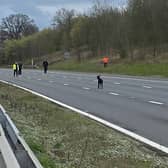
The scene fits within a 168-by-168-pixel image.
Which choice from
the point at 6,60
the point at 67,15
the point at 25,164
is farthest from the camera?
the point at 6,60

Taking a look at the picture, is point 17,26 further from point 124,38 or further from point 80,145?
point 80,145

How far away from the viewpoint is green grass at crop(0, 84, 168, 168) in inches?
309

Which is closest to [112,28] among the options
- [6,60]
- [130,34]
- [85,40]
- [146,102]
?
[130,34]

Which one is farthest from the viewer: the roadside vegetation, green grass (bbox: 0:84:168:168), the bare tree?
the bare tree

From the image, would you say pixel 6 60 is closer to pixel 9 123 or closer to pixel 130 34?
pixel 130 34

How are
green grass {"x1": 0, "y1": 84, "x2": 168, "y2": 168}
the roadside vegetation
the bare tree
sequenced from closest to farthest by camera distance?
green grass {"x1": 0, "y1": 84, "x2": 168, "y2": 168} < the roadside vegetation < the bare tree

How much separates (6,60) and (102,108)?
412ft

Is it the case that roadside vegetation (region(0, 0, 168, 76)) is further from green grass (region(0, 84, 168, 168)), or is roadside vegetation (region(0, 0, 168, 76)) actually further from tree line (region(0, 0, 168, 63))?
green grass (region(0, 84, 168, 168))

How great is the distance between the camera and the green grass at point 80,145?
7.85 m

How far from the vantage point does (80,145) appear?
934 cm

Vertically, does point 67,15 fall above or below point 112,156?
above

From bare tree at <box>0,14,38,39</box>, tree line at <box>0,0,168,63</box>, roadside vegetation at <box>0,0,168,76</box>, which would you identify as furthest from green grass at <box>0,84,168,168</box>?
bare tree at <box>0,14,38,39</box>

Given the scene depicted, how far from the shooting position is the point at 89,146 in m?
9.24

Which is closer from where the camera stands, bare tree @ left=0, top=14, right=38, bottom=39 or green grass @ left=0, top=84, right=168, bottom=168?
green grass @ left=0, top=84, right=168, bottom=168
